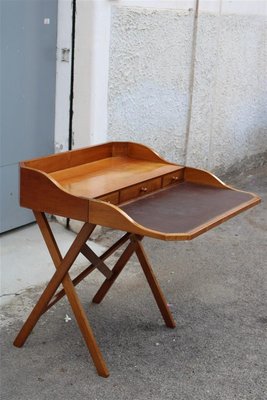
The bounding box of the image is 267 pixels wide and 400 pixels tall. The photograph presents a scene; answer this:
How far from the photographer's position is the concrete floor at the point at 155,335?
3217 mm

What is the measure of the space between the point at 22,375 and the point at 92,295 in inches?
38.6

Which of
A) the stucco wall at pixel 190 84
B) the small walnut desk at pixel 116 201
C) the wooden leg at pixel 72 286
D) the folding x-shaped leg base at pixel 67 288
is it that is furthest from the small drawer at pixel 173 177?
the stucco wall at pixel 190 84

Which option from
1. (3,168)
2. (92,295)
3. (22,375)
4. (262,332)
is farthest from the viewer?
(3,168)

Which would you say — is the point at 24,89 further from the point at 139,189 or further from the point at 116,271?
the point at 139,189

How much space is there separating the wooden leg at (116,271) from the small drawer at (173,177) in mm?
383

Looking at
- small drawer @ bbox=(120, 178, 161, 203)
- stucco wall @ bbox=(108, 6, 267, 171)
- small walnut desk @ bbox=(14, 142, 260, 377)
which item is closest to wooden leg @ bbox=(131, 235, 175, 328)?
small walnut desk @ bbox=(14, 142, 260, 377)

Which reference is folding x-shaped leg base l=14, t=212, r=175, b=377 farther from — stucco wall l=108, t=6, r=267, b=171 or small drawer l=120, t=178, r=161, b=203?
stucco wall l=108, t=6, r=267, b=171

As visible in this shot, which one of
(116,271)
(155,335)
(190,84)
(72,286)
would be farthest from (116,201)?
(190,84)

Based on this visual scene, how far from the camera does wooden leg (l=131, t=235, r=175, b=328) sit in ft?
11.9

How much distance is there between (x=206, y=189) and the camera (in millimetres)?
3535

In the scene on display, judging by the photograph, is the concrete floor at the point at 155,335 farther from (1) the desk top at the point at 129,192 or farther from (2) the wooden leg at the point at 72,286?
(1) the desk top at the point at 129,192

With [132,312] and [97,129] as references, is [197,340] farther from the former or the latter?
[97,129]

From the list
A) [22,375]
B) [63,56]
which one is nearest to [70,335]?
[22,375]

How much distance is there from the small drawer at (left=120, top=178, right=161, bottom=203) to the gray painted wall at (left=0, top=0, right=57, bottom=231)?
163 cm
